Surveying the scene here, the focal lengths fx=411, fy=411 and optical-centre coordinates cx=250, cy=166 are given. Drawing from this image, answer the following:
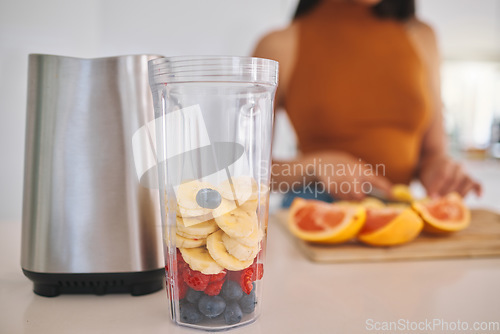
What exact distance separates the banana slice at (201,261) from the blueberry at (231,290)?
0.02 metres

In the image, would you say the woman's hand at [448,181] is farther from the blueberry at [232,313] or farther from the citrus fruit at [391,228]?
the blueberry at [232,313]

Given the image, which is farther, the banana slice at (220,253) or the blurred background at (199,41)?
the blurred background at (199,41)

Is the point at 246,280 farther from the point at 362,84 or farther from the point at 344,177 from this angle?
the point at 362,84

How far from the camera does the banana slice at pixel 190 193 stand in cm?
39

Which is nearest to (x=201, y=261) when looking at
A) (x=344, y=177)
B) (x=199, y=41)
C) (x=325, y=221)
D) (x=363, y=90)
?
(x=325, y=221)

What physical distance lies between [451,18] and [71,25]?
298cm

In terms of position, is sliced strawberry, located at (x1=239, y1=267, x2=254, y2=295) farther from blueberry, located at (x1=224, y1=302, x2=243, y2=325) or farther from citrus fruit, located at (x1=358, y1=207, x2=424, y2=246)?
citrus fruit, located at (x1=358, y1=207, x2=424, y2=246)

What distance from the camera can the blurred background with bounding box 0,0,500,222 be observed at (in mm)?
756

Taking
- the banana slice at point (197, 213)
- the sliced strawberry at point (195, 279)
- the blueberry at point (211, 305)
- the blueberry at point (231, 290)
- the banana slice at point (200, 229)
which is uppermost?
the banana slice at point (197, 213)

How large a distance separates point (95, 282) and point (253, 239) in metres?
0.21

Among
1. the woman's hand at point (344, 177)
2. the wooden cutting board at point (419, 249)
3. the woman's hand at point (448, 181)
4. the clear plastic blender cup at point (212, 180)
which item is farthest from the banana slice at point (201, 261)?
the woman's hand at point (448, 181)

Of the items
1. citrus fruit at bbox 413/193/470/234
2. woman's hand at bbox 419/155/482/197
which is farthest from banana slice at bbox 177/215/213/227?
woman's hand at bbox 419/155/482/197

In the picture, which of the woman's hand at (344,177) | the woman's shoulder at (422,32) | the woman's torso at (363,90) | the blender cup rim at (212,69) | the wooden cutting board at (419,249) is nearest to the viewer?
the blender cup rim at (212,69)

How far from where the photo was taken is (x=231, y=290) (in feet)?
1.30
